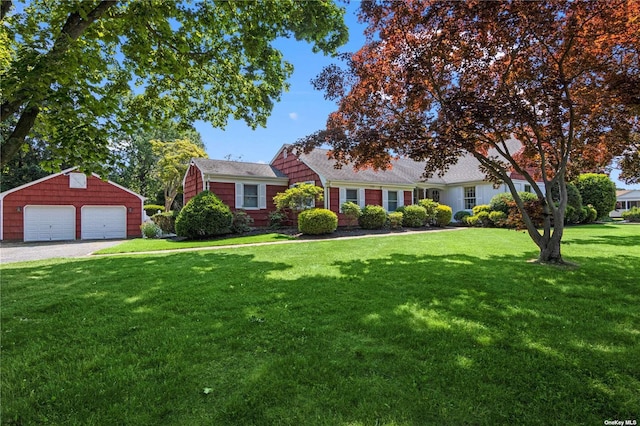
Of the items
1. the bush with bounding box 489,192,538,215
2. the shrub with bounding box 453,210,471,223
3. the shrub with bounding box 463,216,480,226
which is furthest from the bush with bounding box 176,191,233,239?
the shrub with bounding box 453,210,471,223

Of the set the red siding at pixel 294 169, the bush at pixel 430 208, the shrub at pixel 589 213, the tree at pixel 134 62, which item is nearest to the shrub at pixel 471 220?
the bush at pixel 430 208

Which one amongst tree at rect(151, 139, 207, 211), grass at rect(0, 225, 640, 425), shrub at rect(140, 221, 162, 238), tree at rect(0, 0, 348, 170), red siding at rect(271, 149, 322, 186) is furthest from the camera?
tree at rect(151, 139, 207, 211)

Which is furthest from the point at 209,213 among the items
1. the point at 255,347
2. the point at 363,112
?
the point at 255,347

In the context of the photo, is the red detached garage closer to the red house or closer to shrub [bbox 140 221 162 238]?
shrub [bbox 140 221 162 238]

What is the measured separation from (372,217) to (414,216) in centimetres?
272

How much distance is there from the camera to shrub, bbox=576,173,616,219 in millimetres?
20922

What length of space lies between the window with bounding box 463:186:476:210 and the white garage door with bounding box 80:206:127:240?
71.0ft

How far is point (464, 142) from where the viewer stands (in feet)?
22.8

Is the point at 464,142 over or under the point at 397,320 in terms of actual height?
over

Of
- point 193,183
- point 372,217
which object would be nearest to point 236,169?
point 193,183

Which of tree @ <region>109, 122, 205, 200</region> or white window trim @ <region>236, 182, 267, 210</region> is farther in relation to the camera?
tree @ <region>109, 122, 205, 200</region>

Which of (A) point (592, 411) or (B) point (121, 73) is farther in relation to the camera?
(B) point (121, 73)

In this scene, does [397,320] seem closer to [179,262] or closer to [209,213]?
[179,262]

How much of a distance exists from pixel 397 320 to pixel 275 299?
5.91 ft
